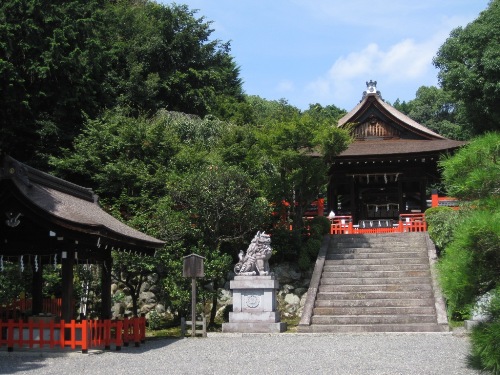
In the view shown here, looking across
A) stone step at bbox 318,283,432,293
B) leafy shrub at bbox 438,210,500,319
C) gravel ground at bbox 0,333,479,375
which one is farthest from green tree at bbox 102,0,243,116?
leafy shrub at bbox 438,210,500,319

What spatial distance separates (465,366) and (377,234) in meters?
13.9

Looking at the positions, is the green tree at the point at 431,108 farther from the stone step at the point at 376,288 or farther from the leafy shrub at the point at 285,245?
the stone step at the point at 376,288

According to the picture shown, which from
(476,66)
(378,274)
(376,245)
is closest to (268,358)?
(378,274)

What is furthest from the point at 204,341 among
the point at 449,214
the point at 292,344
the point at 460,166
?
the point at 449,214

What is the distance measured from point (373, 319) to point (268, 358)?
20.9 ft

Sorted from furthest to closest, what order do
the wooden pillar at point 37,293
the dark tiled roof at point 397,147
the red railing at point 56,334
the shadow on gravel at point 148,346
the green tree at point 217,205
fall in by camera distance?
the dark tiled roof at point 397,147 < the green tree at point 217,205 < the wooden pillar at point 37,293 < the shadow on gravel at point 148,346 < the red railing at point 56,334

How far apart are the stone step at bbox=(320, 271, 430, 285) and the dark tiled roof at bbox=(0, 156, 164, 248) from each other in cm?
711

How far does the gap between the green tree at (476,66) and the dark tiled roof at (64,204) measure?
1719cm

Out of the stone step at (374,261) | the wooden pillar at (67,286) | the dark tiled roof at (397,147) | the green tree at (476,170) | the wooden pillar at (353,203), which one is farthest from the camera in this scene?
the wooden pillar at (353,203)

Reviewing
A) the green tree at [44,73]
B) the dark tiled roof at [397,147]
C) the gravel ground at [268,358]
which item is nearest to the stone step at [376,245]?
the dark tiled roof at [397,147]

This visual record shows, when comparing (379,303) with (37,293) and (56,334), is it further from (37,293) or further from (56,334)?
(56,334)

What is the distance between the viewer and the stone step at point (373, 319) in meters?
17.2

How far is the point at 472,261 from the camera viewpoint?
7.39 meters

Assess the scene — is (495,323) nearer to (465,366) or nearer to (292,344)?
(465,366)
